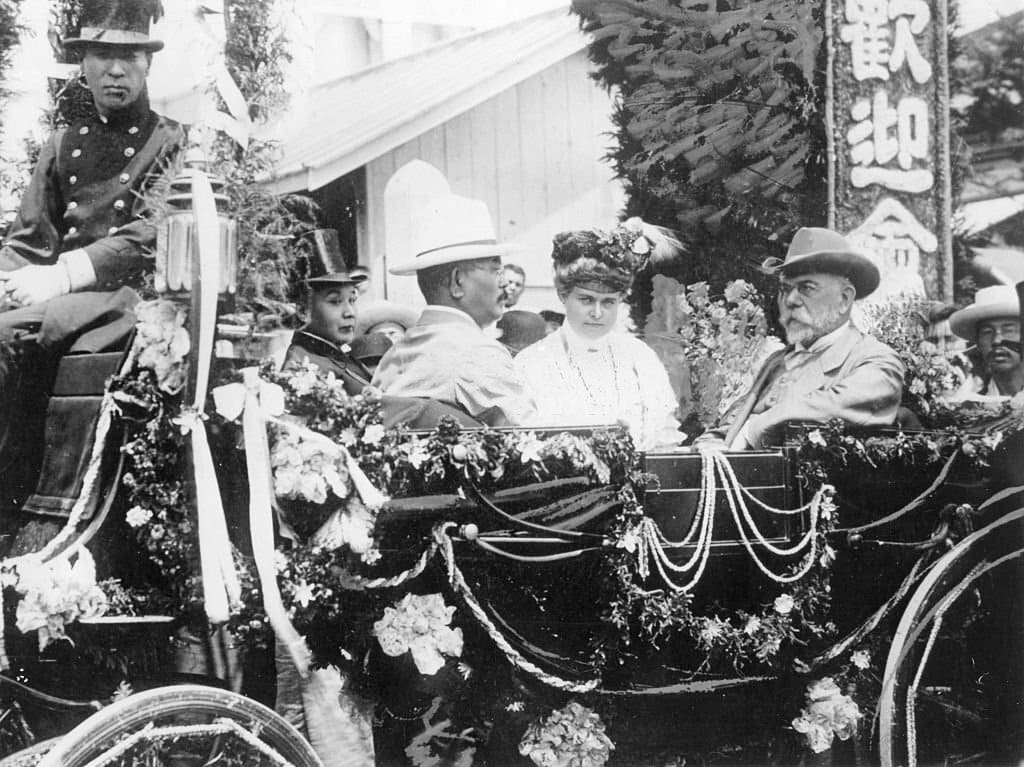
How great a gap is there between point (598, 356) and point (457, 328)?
639 mm

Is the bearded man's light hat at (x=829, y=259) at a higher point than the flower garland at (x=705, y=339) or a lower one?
higher

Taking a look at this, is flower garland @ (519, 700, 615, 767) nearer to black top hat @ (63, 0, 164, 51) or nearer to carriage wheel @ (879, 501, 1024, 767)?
carriage wheel @ (879, 501, 1024, 767)

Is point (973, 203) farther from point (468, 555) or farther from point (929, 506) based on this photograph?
point (468, 555)

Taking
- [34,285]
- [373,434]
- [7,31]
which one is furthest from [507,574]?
[7,31]

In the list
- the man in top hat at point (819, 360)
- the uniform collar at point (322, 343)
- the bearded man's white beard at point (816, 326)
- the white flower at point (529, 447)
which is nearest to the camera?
the white flower at point (529, 447)

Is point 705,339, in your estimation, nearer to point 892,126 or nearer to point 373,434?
point 892,126

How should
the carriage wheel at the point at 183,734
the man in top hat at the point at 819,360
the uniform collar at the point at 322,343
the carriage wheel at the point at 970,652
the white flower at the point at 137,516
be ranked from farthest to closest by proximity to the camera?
the man in top hat at the point at 819,360 < the carriage wheel at the point at 970,652 < the uniform collar at the point at 322,343 < the white flower at the point at 137,516 < the carriage wheel at the point at 183,734

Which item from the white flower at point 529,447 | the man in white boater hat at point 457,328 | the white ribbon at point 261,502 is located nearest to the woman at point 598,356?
the man in white boater hat at point 457,328

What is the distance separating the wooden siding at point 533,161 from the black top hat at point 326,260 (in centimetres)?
20

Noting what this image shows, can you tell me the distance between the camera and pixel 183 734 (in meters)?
2.54

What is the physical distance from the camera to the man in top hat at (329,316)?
3.13m

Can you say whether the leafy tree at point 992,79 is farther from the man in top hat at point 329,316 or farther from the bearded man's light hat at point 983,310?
the man in top hat at point 329,316

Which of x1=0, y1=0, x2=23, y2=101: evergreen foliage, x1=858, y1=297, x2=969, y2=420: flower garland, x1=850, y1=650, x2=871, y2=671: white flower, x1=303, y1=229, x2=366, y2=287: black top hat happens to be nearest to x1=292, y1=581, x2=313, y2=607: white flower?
x1=303, y1=229, x2=366, y2=287: black top hat

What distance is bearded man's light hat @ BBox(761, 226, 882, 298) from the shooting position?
3814 millimetres
